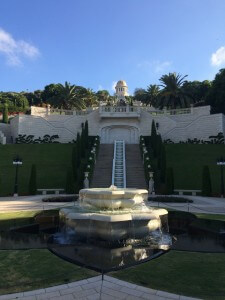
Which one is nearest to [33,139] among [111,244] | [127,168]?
[127,168]

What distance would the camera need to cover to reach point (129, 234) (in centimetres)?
1027

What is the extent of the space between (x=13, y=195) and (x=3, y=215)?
34.7ft

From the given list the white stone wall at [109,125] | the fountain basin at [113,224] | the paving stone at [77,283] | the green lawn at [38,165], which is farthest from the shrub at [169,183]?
the white stone wall at [109,125]

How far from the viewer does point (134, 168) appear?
32.1 metres

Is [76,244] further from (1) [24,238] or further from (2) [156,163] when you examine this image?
(2) [156,163]

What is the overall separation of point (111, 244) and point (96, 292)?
4165 millimetres

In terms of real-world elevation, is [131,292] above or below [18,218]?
below

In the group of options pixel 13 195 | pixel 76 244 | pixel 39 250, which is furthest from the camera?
pixel 13 195

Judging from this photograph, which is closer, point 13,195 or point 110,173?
point 13,195

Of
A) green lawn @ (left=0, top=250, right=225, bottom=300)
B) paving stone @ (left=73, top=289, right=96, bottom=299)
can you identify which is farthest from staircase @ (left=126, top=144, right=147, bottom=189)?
paving stone @ (left=73, top=289, right=96, bottom=299)

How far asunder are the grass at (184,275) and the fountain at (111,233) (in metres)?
0.58

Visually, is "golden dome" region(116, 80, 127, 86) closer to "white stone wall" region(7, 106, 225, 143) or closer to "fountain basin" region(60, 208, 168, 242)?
"white stone wall" region(7, 106, 225, 143)

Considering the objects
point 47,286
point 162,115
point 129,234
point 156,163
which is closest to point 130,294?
point 47,286

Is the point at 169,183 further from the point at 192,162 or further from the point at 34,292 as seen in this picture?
the point at 34,292
